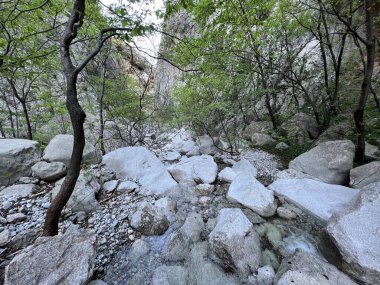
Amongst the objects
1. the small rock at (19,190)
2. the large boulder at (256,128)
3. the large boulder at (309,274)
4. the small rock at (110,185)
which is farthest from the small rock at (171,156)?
the large boulder at (309,274)

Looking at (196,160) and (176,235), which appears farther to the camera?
(196,160)

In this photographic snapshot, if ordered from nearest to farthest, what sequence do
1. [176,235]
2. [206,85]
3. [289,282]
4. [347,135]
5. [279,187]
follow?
[289,282]
[176,235]
[279,187]
[347,135]
[206,85]

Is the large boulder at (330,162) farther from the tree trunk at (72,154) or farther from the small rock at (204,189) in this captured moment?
the tree trunk at (72,154)

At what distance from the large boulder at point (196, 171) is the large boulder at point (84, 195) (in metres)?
1.75

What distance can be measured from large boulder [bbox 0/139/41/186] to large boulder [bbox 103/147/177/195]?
1.44 metres

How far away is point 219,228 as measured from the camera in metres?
2.39

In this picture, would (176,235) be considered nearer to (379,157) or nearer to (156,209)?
(156,209)

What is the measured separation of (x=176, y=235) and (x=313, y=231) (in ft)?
6.74

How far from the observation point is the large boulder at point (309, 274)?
5.43 feet

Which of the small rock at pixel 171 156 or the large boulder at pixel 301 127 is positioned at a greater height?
the large boulder at pixel 301 127

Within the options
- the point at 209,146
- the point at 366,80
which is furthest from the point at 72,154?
the point at 366,80

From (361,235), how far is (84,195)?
13.1ft

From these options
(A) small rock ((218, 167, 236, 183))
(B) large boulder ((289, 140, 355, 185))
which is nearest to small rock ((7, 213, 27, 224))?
(A) small rock ((218, 167, 236, 183))

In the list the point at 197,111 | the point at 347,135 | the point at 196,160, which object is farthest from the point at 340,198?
the point at 197,111
